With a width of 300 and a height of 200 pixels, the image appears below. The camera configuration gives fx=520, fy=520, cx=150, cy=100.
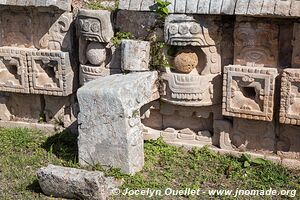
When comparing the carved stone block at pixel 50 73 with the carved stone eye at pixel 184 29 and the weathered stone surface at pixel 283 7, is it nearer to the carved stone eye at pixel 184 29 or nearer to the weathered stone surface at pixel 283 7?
the carved stone eye at pixel 184 29

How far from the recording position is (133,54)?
6738 mm

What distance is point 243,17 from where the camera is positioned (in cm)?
630

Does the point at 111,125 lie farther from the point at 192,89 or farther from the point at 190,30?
the point at 190,30

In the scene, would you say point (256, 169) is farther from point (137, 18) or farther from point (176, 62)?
point (137, 18)

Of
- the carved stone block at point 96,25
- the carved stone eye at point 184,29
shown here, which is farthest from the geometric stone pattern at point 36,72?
the carved stone eye at point 184,29

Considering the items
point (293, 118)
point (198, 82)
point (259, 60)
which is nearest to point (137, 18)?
point (198, 82)

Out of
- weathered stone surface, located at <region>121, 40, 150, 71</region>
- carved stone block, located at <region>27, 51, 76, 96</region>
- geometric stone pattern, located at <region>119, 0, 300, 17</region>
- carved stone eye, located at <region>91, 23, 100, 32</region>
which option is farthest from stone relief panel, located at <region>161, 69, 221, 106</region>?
carved stone block, located at <region>27, 51, 76, 96</region>

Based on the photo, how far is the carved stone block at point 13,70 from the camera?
24.7ft

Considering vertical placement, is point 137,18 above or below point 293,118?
above

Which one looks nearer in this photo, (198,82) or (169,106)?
(198,82)

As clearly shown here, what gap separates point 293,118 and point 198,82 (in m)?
1.25

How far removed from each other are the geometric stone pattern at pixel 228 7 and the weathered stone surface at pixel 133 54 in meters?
0.45

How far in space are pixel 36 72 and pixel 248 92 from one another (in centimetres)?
305

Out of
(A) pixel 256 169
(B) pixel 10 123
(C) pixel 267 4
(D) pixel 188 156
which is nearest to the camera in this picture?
(C) pixel 267 4
